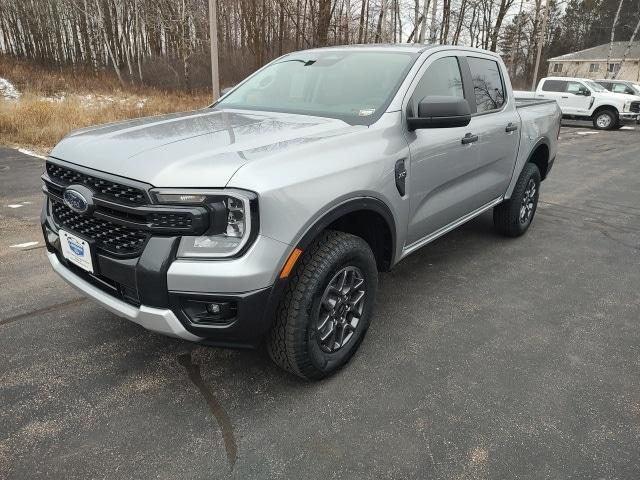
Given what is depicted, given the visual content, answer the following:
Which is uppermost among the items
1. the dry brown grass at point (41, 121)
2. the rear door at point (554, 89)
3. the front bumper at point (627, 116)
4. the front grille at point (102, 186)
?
the front grille at point (102, 186)

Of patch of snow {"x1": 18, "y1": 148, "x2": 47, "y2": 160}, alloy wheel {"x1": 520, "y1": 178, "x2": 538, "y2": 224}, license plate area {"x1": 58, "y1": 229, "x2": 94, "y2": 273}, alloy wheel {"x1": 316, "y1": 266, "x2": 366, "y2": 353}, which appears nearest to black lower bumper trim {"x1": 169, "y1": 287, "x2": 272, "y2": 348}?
alloy wheel {"x1": 316, "y1": 266, "x2": 366, "y2": 353}

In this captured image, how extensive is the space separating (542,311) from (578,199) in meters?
4.08

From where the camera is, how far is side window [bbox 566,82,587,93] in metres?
17.0

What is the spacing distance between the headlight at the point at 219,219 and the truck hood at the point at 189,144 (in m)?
0.04

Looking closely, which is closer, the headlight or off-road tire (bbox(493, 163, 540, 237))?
the headlight

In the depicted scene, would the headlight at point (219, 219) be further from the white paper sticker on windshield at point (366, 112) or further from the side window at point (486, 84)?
the side window at point (486, 84)

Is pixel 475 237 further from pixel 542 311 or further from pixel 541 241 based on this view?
pixel 542 311

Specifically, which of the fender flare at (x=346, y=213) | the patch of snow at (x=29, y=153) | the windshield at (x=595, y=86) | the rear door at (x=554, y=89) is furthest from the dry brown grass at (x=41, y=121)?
the windshield at (x=595, y=86)

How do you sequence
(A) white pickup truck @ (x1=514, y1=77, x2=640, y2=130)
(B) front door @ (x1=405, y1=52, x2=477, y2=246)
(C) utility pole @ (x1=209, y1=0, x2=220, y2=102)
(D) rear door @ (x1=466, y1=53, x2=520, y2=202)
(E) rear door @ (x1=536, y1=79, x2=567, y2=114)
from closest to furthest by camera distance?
(B) front door @ (x1=405, y1=52, x2=477, y2=246) → (D) rear door @ (x1=466, y1=53, x2=520, y2=202) → (C) utility pole @ (x1=209, y1=0, x2=220, y2=102) → (A) white pickup truck @ (x1=514, y1=77, x2=640, y2=130) → (E) rear door @ (x1=536, y1=79, x2=567, y2=114)

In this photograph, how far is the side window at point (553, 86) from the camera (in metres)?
17.4

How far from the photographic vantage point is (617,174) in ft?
28.6

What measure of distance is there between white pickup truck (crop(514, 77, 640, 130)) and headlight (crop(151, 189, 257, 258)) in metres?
17.4

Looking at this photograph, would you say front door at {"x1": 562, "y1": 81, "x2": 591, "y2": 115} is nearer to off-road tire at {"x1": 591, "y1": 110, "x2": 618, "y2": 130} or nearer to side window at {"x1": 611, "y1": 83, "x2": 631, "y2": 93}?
off-road tire at {"x1": 591, "y1": 110, "x2": 618, "y2": 130}

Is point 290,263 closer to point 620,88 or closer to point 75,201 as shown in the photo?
point 75,201
